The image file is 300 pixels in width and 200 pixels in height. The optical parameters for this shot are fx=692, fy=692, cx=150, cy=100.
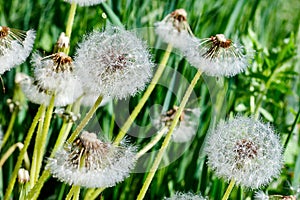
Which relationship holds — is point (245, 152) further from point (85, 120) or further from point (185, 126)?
point (185, 126)

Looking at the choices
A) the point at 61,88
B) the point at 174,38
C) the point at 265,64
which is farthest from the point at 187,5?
the point at 61,88

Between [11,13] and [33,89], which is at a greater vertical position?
[11,13]

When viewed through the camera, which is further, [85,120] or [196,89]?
[196,89]

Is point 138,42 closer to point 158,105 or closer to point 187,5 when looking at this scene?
point 158,105

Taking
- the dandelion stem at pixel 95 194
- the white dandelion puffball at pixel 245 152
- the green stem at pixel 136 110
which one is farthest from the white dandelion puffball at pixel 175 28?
the dandelion stem at pixel 95 194

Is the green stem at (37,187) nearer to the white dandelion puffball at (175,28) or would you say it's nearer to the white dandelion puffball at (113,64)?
the white dandelion puffball at (113,64)

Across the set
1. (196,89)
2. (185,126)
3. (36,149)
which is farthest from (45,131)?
(196,89)

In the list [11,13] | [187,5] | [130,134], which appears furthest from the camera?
[11,13]
